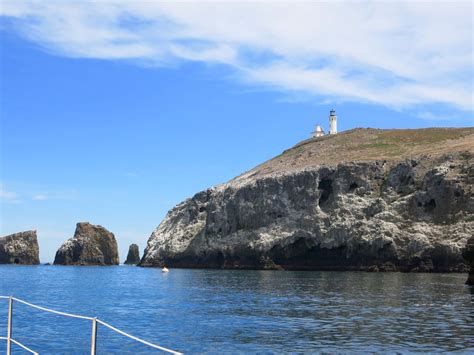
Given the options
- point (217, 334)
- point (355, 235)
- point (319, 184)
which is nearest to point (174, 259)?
point (319, 184)

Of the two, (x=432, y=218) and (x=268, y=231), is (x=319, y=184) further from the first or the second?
(x=432, y=218)

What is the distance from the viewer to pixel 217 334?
36.7m

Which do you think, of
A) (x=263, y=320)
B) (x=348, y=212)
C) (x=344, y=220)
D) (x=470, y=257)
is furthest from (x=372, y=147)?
(x=263, y=320)

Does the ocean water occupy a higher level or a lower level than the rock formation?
lower

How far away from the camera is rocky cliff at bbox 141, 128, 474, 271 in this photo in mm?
110250

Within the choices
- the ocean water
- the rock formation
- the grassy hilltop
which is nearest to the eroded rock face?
the grassy hilltop

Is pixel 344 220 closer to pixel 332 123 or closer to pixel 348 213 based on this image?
pixel 348 213

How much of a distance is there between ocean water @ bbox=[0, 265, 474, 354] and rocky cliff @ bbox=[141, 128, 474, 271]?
4245 cm

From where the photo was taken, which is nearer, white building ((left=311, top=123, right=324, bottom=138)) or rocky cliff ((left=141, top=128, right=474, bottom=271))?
rocky cliff ((left=141, top=128, right=474, bottom=271))

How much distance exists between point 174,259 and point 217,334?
121 m

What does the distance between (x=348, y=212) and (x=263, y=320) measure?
8134 centimetres

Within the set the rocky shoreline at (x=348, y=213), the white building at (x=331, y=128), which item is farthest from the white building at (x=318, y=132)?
the rocky shoreline at (x=348, y=213)

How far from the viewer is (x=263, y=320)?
43000mm

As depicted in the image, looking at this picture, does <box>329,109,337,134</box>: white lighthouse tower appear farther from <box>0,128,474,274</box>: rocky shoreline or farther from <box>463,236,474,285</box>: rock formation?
<box>463,236,474,285</box>: rock formation
